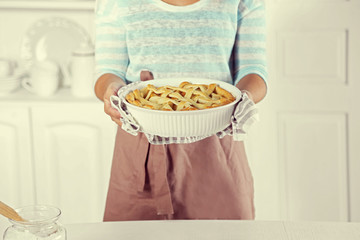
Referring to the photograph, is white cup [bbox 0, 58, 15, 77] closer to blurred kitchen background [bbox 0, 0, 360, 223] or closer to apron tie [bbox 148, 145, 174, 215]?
blurred kitchen background [bbox 0, 0, 360, 223]

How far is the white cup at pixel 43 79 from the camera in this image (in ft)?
7.89

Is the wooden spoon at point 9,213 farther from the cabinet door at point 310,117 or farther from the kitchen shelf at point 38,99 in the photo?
the cabinet door at point 310,117

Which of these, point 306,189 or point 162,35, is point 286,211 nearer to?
point 306,189

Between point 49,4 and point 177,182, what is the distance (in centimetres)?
124

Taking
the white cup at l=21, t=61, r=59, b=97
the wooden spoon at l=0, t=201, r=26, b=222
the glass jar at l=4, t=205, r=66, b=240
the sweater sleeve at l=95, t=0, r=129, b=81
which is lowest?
the glass jar at l=4, t=205, r=66, b=240

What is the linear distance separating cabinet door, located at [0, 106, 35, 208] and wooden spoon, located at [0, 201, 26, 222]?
57.4 inches

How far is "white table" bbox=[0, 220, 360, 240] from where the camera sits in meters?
1.20

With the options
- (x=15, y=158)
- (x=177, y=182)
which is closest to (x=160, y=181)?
(x=177, y=182)

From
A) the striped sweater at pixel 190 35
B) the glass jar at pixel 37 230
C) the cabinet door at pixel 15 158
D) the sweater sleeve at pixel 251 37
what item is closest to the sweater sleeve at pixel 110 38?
the striped sweater at pixel 190 35

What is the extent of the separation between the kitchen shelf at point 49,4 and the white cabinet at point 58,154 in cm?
38

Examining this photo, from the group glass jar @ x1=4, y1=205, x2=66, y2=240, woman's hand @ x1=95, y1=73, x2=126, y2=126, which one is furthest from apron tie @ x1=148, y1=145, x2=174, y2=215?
glass jar @ x1=4, y1=205, x2=66, y2=240

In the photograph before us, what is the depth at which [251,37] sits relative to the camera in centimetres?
150

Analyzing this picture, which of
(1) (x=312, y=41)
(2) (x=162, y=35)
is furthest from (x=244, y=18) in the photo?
(1) (x=312, y=41)

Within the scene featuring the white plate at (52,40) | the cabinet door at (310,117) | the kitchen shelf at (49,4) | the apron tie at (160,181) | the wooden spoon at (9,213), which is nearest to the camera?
the wooden spoon at (9,213)
